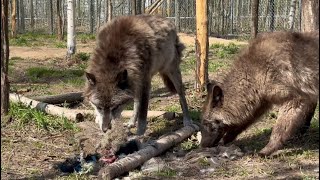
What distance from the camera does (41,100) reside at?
880 cm

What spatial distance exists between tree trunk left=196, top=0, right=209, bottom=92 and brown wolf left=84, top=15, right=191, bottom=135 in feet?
6.85

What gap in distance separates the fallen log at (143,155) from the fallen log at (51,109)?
182cm

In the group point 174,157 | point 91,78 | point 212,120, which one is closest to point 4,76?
point 91,78

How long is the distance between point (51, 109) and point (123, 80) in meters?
2.13

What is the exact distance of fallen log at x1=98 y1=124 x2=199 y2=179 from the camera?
511 cm

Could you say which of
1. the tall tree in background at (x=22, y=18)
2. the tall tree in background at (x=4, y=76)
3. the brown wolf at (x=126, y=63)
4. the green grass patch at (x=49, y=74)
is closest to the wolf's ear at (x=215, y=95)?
the brown wolf at (x=126, y=63)

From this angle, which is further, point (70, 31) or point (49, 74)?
point (70, 31)

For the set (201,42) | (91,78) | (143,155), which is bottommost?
(143,155)

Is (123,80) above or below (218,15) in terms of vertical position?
below

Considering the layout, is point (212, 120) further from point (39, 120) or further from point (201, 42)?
point (201, 42)

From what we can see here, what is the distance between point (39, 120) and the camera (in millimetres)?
7395

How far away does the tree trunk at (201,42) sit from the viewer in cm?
980

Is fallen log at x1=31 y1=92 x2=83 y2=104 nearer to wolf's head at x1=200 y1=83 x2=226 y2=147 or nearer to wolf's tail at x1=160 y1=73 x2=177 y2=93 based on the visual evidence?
wolf's tail at x1=160 y1=73 x2=177 y2=93

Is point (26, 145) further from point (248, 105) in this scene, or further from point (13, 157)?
point (248, 105)
